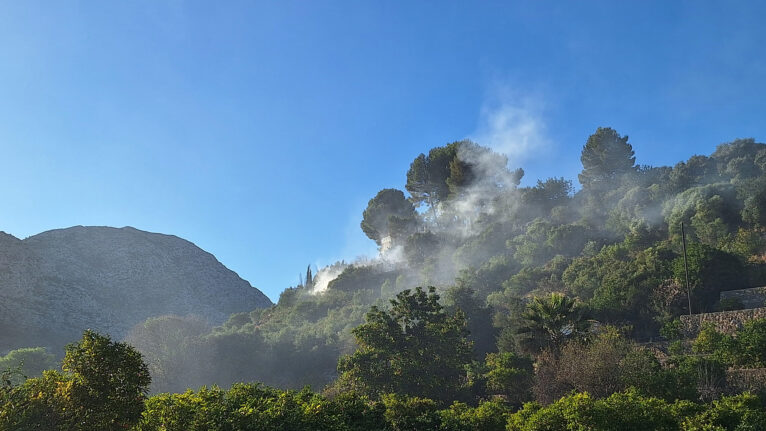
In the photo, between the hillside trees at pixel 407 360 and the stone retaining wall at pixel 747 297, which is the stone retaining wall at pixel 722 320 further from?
the hillside trees at pixel 407 360

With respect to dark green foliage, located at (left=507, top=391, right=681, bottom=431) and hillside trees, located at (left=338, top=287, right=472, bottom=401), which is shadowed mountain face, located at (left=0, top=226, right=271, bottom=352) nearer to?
hillside trees, located at (left=338, top=287, right=472, bottom=401)

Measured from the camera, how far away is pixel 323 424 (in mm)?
14094

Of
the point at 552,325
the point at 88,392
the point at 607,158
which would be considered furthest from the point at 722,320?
the point at 607,158

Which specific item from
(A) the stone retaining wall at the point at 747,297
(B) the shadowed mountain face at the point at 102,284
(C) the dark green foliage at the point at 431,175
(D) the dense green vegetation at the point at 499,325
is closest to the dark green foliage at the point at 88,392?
(D) the dense green vegetation at the point at 499,325

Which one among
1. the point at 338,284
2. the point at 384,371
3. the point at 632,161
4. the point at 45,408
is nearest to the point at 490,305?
the point at 384,371

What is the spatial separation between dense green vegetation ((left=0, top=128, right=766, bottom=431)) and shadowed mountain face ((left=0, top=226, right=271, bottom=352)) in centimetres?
2122

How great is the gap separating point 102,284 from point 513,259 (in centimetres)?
6456

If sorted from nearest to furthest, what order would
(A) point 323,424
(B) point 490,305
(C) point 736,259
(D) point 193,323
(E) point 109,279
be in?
1. (A) point 323,424
2. (C) point 736,259
3. (B) point 490,305
4. (D) point 193,323
5. (E) point 109,279

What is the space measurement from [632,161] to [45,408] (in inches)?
2754

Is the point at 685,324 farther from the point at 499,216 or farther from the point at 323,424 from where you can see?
the point at 499,216

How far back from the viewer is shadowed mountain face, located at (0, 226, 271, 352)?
70.2 metres

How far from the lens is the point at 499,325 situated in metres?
42.2

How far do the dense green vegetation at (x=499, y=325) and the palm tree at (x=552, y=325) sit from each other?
0.28ft

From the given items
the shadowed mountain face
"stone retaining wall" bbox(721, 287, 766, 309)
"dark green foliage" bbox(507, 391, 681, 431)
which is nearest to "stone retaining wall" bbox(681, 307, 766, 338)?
"stone retaining wall" bbox(721, 287, 766, 309)
